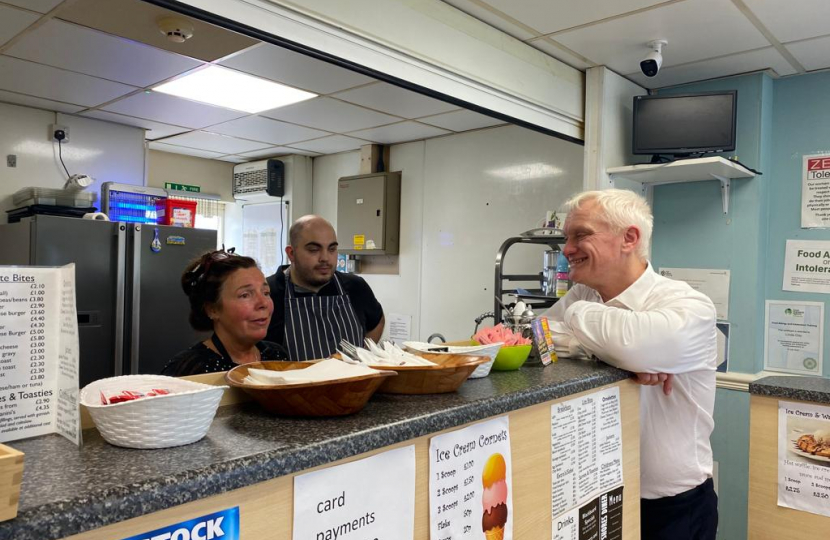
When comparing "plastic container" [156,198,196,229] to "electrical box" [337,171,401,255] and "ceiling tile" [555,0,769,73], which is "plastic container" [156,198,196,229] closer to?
"electrical box" [337,171,401,255]

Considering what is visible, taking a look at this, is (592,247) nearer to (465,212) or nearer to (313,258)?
(313,258)

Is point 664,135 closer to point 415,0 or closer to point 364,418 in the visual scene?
point 415,0

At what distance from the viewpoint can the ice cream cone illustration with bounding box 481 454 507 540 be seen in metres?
1.17

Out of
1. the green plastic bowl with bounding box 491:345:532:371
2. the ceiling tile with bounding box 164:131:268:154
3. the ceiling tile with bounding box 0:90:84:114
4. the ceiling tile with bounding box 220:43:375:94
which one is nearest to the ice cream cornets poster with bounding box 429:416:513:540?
the green plastic bowl with bounding box 491:345:532:371

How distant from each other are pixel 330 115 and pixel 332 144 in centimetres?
93

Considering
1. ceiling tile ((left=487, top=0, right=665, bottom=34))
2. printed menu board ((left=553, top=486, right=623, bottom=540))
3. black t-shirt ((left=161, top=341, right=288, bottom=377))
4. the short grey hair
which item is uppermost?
ceiling tile ((left=487, top=0, right=665, bottom=34))

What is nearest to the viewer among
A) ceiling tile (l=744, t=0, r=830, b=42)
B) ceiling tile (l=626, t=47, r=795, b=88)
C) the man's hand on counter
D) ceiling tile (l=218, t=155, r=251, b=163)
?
the man's hand on counter

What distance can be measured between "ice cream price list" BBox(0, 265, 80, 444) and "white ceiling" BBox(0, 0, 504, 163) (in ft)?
6.37

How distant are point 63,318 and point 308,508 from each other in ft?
1.40

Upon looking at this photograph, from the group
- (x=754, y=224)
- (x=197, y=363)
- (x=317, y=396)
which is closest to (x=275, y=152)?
(x=754, y=224)

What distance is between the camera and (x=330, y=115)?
4.00 meters

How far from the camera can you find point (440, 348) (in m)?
1.37

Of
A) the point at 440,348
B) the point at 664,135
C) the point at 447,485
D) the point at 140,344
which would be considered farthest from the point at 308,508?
the point at 140,344

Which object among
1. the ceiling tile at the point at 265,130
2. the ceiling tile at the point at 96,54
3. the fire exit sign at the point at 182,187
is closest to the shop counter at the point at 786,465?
the ceiling tile at the point at 96,54
